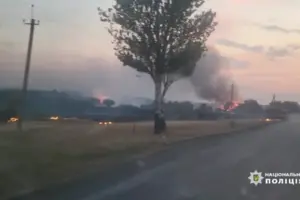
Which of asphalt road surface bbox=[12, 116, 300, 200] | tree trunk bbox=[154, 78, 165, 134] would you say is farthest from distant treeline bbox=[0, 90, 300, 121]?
asphalt road surface bbox=[12, 116, 300, 200]

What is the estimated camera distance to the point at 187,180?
1209 cm

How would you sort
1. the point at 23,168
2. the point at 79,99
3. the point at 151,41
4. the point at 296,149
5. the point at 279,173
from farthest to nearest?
the point at 151,41, the point at 79,99, the point at 296,149, the point at 23,168, the point at 279,173

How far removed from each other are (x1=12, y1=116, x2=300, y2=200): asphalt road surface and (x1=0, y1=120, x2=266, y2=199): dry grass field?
0.80 metres

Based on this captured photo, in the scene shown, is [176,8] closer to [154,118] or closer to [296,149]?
[154,118]

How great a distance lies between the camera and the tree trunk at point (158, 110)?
2506cm

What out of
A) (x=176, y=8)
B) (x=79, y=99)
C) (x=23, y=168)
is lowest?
(x=23, y=168)

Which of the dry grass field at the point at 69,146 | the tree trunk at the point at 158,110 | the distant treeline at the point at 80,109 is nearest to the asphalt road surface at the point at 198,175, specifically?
the dry grass field at the point at 69,146

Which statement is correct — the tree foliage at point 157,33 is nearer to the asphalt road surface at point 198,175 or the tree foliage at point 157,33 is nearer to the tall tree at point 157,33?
the tall tree at point 157,33

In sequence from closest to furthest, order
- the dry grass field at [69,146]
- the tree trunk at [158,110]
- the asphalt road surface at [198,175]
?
1. the asphalt road surface at [198,175]
2. the dry grass field at [69,146]
3. the tree trunk at [158,110]

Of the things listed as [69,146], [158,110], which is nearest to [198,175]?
[69,146]

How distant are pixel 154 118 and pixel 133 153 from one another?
614 centimetres

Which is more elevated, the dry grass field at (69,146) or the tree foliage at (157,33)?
the tree foliage at (157,33)

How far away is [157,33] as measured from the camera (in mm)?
30609

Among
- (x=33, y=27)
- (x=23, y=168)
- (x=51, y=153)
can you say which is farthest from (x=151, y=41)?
(x=23, y=168)
